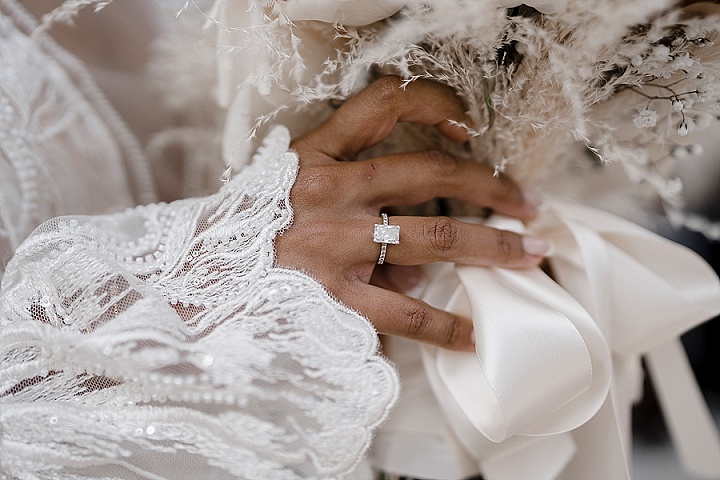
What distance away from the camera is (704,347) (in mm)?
1218

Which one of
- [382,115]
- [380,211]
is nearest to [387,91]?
[382,115]

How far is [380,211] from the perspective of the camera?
0.73 meters

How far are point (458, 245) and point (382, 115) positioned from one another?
0.19 metres

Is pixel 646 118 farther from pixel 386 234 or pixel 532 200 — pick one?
pixel 386 234

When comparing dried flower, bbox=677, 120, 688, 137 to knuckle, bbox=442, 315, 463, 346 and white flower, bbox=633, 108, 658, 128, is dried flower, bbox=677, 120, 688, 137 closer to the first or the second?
white flower, bbox=633, 108, 658, 128

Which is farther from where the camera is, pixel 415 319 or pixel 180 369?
pixel 415 319

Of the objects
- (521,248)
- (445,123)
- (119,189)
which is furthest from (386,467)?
(119,189)

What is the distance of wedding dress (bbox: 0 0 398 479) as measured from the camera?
1.74 ft

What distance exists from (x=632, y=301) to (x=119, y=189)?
2.92 ft

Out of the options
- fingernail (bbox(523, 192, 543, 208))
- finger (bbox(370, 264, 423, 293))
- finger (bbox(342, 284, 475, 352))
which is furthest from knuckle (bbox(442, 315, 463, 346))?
fingernail (bbox(523, 192, 543, 208))

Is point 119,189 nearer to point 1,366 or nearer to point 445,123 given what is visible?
point 1,366

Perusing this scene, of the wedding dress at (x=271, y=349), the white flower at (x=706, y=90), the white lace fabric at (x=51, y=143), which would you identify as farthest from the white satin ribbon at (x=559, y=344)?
the white lace fabric at (x=51, y=143)

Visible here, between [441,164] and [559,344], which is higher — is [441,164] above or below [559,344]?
above

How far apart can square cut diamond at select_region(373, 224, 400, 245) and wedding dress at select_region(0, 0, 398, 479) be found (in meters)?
0.10
